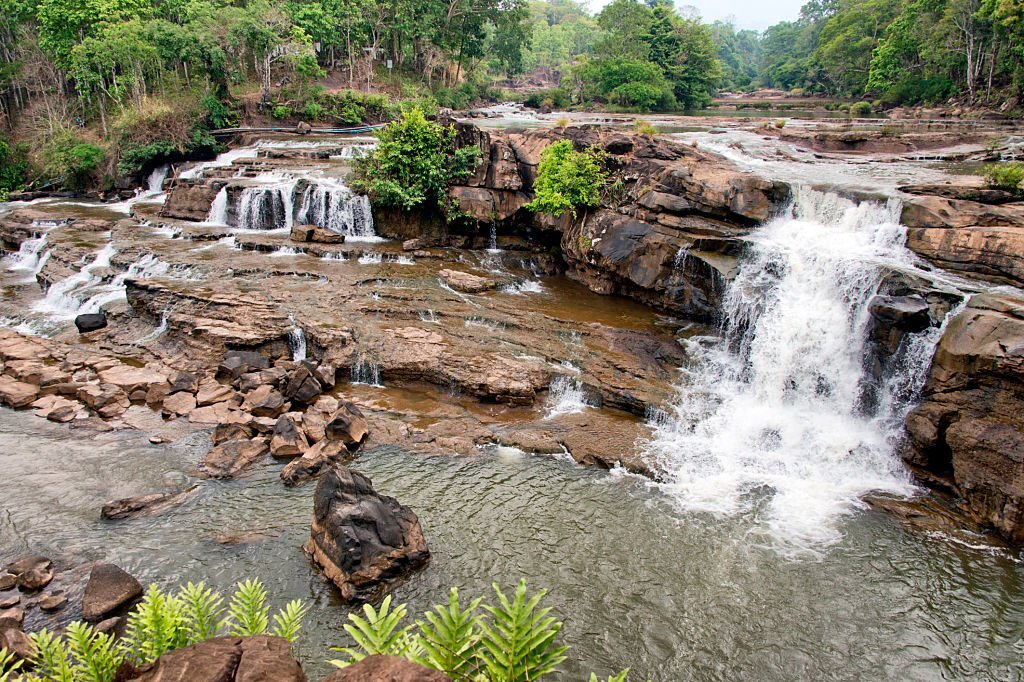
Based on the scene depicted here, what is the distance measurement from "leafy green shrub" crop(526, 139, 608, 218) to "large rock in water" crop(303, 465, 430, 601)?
12.1 m

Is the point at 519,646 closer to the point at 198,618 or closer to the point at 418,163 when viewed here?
the point at 198,618

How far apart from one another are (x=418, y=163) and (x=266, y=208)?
610cm

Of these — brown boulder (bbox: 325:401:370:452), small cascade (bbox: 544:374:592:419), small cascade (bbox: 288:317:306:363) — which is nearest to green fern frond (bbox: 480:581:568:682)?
brown boulder (bbox: 325:401:370:452)

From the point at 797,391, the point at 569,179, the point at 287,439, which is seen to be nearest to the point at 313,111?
the point at 569,179

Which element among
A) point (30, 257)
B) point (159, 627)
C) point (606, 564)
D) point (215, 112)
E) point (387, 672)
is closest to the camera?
point (387, 672)

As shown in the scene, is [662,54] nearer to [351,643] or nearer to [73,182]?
[73,182]

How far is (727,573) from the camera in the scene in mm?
8703

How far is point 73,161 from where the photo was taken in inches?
1115

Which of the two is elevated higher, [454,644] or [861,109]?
[861,109]

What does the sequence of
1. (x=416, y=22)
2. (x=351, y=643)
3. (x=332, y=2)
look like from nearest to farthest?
(x=351, y=643) < (x=332, y=2) < (x=416, y=22)

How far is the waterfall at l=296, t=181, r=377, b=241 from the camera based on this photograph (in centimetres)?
2156

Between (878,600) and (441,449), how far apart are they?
7214 millimetres

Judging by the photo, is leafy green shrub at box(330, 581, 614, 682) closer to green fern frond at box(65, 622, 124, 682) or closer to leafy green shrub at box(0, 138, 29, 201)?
green fern frond at box(65, 622, 124, 682)

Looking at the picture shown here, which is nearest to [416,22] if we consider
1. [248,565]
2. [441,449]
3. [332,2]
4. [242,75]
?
[332,2]
